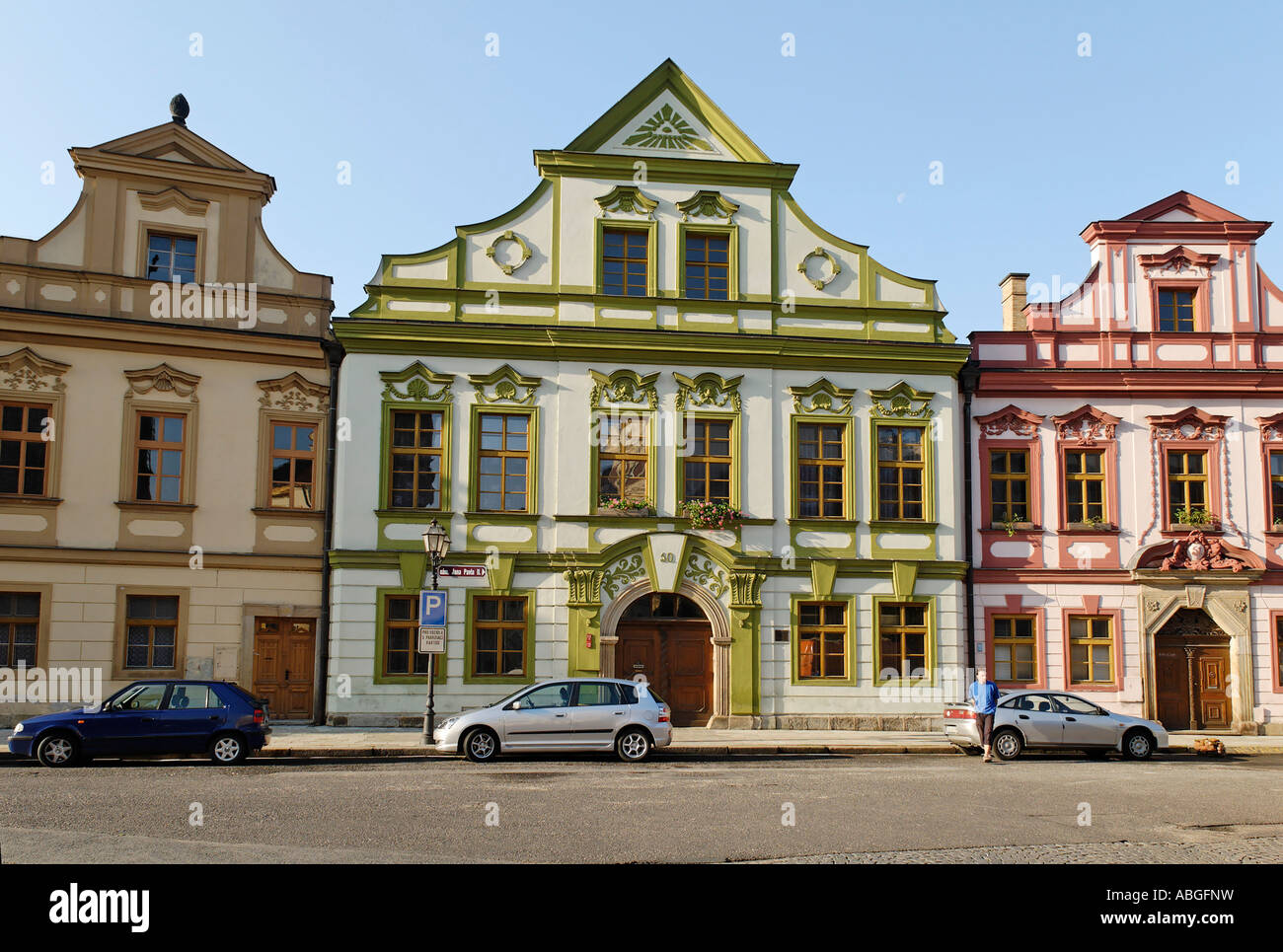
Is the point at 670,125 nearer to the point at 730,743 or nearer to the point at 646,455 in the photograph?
the point at 646,455

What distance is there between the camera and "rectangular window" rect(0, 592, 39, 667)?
78.9ft

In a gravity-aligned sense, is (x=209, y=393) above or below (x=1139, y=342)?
below

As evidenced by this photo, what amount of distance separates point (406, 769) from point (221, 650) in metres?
9.11

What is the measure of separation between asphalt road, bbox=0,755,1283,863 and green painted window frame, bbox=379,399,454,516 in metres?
7.81

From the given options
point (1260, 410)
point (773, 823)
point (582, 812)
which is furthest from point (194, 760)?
point (1260, 410)

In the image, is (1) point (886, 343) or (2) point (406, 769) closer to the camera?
(2) point (406, 769)

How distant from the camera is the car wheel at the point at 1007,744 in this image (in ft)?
71.2

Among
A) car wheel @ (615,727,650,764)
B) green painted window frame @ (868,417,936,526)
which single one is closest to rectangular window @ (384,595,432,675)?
car wheel @ (615,727,650,764)

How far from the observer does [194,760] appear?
19.5 m

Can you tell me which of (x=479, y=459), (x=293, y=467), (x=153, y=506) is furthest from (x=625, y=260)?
(x=153, y=506)

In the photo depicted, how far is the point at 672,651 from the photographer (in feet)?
85.9

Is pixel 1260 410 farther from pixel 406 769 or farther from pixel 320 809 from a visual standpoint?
pixel 320 809

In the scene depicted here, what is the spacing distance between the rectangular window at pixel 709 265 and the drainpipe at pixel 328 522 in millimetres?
8103
